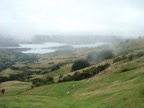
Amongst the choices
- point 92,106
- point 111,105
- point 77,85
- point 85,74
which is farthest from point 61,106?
point 85,74

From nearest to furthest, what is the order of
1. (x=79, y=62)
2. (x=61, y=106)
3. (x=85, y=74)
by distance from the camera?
(x=61, y=106)
(x=85, y=74)
(x=79, y=62)

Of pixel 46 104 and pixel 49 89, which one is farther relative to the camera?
pixel 49 89

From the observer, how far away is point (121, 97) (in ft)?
159

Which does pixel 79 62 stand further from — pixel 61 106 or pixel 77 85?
pixel 61 106

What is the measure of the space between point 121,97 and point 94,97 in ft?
37.5

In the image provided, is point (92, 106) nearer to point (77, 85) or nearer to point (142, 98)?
point (142, 98)

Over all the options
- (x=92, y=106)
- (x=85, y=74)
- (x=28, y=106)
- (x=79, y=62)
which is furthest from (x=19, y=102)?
(x=79, y=62)

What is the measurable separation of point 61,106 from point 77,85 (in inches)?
1280

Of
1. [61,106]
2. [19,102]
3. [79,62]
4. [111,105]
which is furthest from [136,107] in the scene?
[79,62]

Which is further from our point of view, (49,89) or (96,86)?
(49,89)

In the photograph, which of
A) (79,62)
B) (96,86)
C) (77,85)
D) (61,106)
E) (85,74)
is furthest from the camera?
(79,62)

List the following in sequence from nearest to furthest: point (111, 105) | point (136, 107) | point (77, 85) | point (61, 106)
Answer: point (136, 107), point (111, 105), point (61, 106), point (77, 85)

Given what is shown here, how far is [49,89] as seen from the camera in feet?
294

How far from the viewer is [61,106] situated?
52.8 metres
